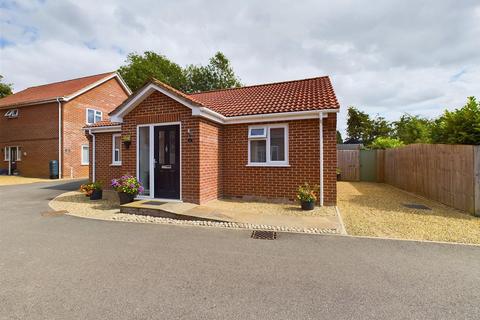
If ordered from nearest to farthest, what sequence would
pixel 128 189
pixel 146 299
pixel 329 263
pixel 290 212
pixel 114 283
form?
1. pixel 146 299
2. pixel 114 283
3. pixel 329 263
4. pixel 290 212
5. pixel 128 189

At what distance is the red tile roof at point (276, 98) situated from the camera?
26.3 ft

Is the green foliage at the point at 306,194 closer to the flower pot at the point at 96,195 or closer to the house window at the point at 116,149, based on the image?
the flower pot at the point at 96,195

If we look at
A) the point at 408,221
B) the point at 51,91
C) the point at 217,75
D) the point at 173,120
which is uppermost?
the point at 217,75

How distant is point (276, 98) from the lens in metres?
9.52

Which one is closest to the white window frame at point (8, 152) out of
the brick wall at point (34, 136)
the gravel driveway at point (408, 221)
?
the brick wall at point (34, 136)

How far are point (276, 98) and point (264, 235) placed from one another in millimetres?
6150

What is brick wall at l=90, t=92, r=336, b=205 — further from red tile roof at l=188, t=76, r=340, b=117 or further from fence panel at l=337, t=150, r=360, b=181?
fence panel at l=337, t=150, r=360, b=181

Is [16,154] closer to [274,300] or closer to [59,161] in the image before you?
[59,161]

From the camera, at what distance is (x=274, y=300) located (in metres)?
2.71

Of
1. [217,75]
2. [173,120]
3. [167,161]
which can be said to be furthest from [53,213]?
[217,75]

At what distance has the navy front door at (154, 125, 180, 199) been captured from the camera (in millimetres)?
7814

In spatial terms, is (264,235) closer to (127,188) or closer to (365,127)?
(127,188)

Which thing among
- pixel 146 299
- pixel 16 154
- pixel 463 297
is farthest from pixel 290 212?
pixel 16 154

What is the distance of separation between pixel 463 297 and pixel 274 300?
2200 millimetres
